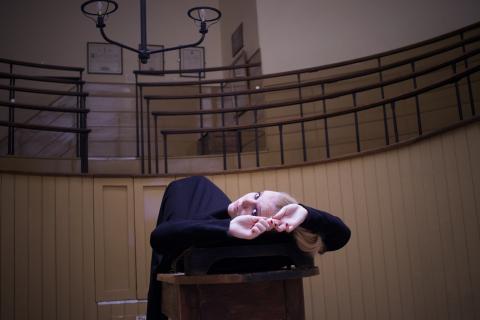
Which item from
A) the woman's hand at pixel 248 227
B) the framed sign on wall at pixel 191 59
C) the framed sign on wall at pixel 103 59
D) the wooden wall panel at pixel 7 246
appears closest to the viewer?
the woman's hand at pixel 248 227

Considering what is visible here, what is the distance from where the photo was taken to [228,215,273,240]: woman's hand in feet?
4.85

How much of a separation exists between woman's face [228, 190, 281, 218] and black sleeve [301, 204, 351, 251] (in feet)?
0.28

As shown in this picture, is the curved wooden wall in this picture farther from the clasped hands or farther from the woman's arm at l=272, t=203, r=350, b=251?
the clasped hands

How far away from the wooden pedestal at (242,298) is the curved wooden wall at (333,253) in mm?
1777

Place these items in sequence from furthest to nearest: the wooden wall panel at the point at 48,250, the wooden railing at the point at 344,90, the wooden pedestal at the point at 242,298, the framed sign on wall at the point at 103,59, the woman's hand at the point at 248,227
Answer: the framed sign on wall at the point at 103,59 < the wooden railing at the point at 344,90 < the wooden wall panel at the point at 48,250 < the wooden pedestal at the point at 242,298 < the woman's hand at the point at 248,227

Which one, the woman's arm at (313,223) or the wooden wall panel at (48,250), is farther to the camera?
the wooden wall panel at (48,250)

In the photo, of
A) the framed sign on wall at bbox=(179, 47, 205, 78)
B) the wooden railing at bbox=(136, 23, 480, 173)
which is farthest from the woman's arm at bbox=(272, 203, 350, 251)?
the framed sign on wall at bbox=(179, 47, 205, 78)

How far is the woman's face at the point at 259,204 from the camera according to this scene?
5.28 feet

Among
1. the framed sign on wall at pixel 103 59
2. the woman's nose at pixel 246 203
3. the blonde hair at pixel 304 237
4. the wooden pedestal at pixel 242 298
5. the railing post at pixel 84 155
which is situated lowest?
the wooden pedestal at pixel 242 298

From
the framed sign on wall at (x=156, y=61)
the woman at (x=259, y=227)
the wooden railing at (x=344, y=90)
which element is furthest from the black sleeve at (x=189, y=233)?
the framed sign on wall at (x=156, y=61)

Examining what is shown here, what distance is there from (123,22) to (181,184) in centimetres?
592

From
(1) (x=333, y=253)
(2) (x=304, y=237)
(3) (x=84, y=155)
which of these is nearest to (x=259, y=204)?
(2) (x=304, y=237)

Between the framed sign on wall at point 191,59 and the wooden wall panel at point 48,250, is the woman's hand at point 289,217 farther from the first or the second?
the framed sign on wall at point 191,59

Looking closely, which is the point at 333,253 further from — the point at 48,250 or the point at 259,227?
the point at 259,227
